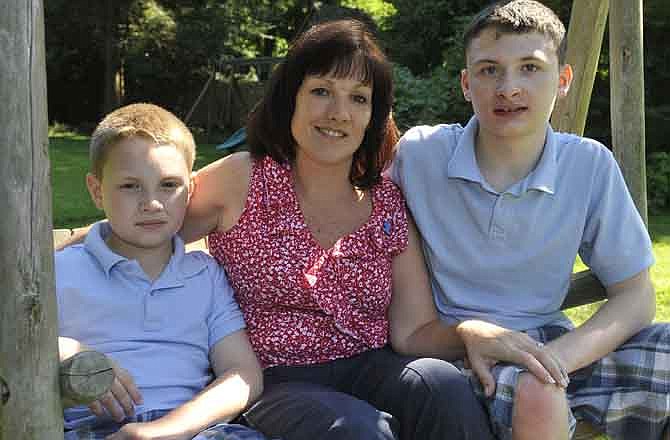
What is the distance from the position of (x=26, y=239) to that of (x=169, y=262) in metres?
0.75

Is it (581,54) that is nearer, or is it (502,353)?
(502,353)

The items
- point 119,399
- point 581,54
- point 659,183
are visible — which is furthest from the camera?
point 659,183

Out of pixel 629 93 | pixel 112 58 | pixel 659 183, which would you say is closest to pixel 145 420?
pixel 629 93

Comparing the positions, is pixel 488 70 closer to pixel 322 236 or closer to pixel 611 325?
pixel 322 236

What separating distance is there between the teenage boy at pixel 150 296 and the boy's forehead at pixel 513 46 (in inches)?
35.1

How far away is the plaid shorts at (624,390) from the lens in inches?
92.2

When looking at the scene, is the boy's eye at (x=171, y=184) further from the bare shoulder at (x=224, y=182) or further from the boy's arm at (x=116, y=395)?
the boy's arm at (x=116, y=395)

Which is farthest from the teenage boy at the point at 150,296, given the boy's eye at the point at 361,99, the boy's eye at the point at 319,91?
the boy's eye at the point at 361,99

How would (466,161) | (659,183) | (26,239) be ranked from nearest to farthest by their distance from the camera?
(26,239) < (466,161) < (659,183)

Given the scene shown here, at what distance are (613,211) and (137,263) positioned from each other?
1.36 metres

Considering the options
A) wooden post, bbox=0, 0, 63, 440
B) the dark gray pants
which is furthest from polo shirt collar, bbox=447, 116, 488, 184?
wooden post, bbox=0, 0, 63, 440

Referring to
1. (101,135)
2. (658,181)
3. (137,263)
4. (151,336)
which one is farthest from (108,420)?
(658,181)

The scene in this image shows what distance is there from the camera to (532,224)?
2.62 meters

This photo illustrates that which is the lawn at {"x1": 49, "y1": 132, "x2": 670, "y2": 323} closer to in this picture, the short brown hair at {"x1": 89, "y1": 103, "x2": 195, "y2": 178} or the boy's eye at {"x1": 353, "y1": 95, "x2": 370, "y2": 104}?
the boy's eye at {"x1": 353, "y1": 95, "x2": 370, "y2": 104}
